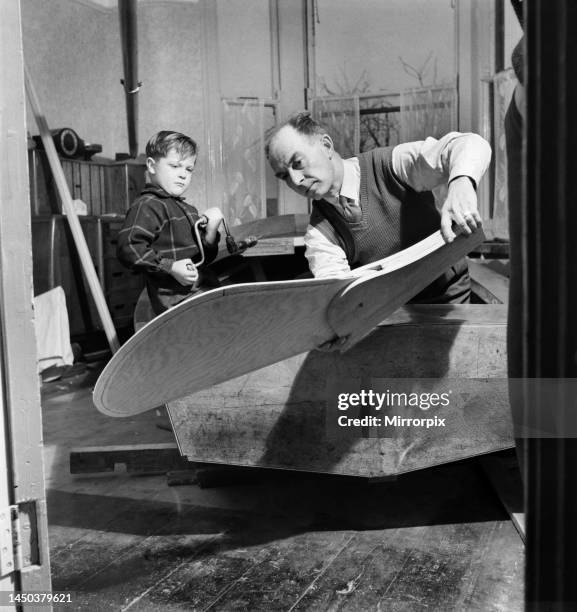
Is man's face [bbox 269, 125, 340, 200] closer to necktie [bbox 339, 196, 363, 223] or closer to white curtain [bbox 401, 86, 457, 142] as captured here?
necktie [bbox 339, 196, 363, 223]

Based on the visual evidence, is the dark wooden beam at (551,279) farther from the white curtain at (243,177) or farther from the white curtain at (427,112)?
the white curtain at (243,177)

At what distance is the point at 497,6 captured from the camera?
5.19 metres

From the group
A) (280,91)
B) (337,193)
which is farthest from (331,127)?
(337,193)

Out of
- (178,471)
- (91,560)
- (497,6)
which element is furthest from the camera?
(497,6)

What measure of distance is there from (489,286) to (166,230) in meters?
1.01

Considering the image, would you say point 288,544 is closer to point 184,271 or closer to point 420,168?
point 184,271

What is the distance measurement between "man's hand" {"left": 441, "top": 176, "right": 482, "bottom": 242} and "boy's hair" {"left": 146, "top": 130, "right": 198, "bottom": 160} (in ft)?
3.05

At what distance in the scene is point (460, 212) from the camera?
1357 mm

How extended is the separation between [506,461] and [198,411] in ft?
2.94

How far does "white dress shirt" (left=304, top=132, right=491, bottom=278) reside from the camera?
1.49 meters

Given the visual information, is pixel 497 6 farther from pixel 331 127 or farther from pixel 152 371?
pixel 152 371

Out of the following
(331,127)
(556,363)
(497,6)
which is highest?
(497,6)

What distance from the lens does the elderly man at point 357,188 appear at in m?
1.70

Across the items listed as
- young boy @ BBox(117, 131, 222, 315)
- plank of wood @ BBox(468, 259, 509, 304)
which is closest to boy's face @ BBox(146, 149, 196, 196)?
young boy @ BBox(117, 131, 222, 315)
